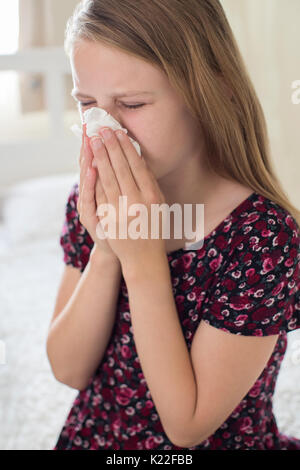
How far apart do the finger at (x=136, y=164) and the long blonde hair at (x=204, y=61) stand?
113 millimetres

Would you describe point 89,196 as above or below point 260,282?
above

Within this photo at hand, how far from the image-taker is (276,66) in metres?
1.88

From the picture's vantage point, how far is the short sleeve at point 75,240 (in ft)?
3.38

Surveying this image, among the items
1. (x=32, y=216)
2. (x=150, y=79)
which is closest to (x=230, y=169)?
(x=150, y=79)

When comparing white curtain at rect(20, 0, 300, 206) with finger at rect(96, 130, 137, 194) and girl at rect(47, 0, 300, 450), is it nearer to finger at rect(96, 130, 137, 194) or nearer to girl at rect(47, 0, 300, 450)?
girl at rect(47, 0, 300, 450)

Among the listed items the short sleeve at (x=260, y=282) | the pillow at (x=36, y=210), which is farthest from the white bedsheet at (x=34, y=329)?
the short sleeve at (x=260, y=282)

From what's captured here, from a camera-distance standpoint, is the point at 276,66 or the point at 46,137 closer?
the point at 276,66

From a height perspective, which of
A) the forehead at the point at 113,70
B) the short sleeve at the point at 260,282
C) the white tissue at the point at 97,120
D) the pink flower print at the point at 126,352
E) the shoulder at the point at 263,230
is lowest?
the pink flower print at the point at 126,352

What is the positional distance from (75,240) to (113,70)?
0.39 m

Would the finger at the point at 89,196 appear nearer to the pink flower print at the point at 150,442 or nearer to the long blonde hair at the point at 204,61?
the long blonde hair at the point at 204,61

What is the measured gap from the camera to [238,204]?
0.89 meters

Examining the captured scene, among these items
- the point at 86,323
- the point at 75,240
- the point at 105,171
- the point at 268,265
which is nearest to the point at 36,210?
the point at 75,240

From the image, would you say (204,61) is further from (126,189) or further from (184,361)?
(184,361)
